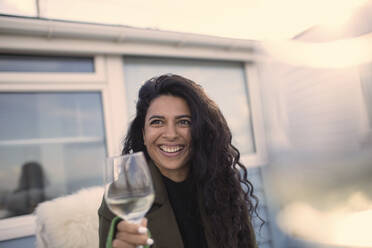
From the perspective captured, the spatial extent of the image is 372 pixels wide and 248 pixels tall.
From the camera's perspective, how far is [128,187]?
61 cm

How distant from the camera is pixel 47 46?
227 cm

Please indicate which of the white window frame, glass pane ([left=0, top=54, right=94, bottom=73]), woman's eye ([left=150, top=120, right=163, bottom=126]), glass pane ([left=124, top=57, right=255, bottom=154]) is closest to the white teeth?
woman's eye ([left=150, top=120, right=163, bottom=126])

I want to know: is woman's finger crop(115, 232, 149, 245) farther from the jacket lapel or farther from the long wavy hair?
the long wavy hair

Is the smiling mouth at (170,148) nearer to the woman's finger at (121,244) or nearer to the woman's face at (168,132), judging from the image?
the woman's face at (168,132)

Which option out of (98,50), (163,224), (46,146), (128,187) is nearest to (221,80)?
(98,50)

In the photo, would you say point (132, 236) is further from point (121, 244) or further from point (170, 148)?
point (170, 148)

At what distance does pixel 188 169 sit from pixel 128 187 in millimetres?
817

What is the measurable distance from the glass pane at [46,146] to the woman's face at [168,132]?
1.36 metres

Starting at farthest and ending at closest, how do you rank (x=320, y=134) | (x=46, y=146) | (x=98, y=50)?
(x=320, y=134) → (x=98, y=50) → (x=46, y=146)

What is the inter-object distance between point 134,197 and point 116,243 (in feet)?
0.44

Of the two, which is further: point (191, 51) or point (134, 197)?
point (191, 51)

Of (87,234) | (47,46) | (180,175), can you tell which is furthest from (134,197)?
(47,46)

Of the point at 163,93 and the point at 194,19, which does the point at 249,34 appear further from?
the point at 163,93

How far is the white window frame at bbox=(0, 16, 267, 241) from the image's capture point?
7.04 feet
